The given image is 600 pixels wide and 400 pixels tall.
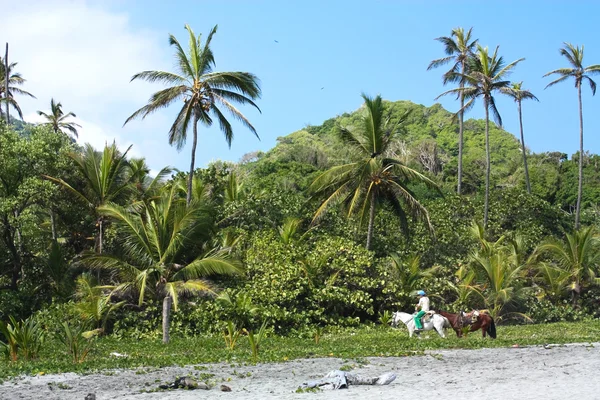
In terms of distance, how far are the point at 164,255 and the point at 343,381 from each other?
11.0 metres

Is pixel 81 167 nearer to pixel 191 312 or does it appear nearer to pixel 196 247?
pixel 196 247

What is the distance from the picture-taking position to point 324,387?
32.1 feet

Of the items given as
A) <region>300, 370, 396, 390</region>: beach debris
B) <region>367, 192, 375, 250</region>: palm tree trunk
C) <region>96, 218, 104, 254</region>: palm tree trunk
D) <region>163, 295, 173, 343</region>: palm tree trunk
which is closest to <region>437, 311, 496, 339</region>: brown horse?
<region>300, 370, 396, 390</region>: beach debris

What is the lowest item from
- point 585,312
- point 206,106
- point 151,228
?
point 585,312

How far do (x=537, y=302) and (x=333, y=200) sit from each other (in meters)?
8.92

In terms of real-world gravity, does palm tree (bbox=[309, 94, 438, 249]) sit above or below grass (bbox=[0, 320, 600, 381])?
above

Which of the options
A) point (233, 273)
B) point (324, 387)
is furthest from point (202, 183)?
point (324, 387)

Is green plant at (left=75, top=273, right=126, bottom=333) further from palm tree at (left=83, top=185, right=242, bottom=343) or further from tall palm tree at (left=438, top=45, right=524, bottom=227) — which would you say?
tall palm tree at (left=438, top=45, right=524, bottom=227)

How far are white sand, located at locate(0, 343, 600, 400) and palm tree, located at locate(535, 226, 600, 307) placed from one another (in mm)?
13822

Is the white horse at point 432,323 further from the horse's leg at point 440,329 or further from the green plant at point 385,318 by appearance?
the green plant at point 385,318

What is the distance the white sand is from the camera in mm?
9266

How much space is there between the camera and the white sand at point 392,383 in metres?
9.27

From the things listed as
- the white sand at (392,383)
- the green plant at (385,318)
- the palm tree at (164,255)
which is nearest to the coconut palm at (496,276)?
the green plant at (385,318)

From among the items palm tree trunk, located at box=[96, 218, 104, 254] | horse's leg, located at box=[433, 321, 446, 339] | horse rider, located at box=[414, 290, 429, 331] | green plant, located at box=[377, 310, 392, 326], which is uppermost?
palm tree trunk, located at box=[96, 218, 104, 254]
